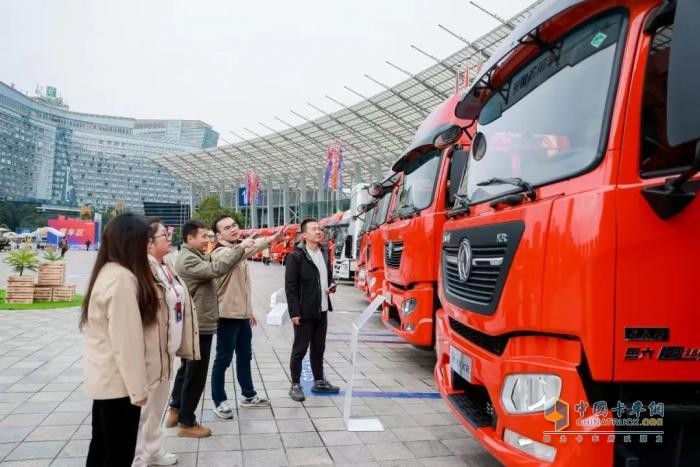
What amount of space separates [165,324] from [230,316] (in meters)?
1.43

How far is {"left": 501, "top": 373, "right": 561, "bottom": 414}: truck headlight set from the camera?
2.21 metres

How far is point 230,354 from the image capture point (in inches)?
172

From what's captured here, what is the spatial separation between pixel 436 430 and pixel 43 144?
125 m

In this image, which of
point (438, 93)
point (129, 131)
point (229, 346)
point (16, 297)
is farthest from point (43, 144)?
point (229, 346)

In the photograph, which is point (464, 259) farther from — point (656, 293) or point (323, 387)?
point (323, 387)

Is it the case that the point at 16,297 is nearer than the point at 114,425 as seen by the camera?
No

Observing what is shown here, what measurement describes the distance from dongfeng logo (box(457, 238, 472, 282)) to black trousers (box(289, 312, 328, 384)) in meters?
2.19

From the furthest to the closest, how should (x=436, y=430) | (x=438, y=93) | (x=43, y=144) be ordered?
(x=43, y=144), (x=438, y=93), (x=436, y=430)

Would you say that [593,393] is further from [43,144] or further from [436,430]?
[43,144]

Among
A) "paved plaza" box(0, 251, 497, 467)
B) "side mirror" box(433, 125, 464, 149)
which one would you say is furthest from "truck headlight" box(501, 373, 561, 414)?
"side mirror" box(433, 125, 464, 149)

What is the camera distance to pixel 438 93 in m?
33.8

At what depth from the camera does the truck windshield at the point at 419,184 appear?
19.8ft

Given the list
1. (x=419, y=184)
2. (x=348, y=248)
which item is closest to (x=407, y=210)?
(x=419, y=184)

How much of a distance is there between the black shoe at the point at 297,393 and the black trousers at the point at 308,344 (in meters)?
0.06
